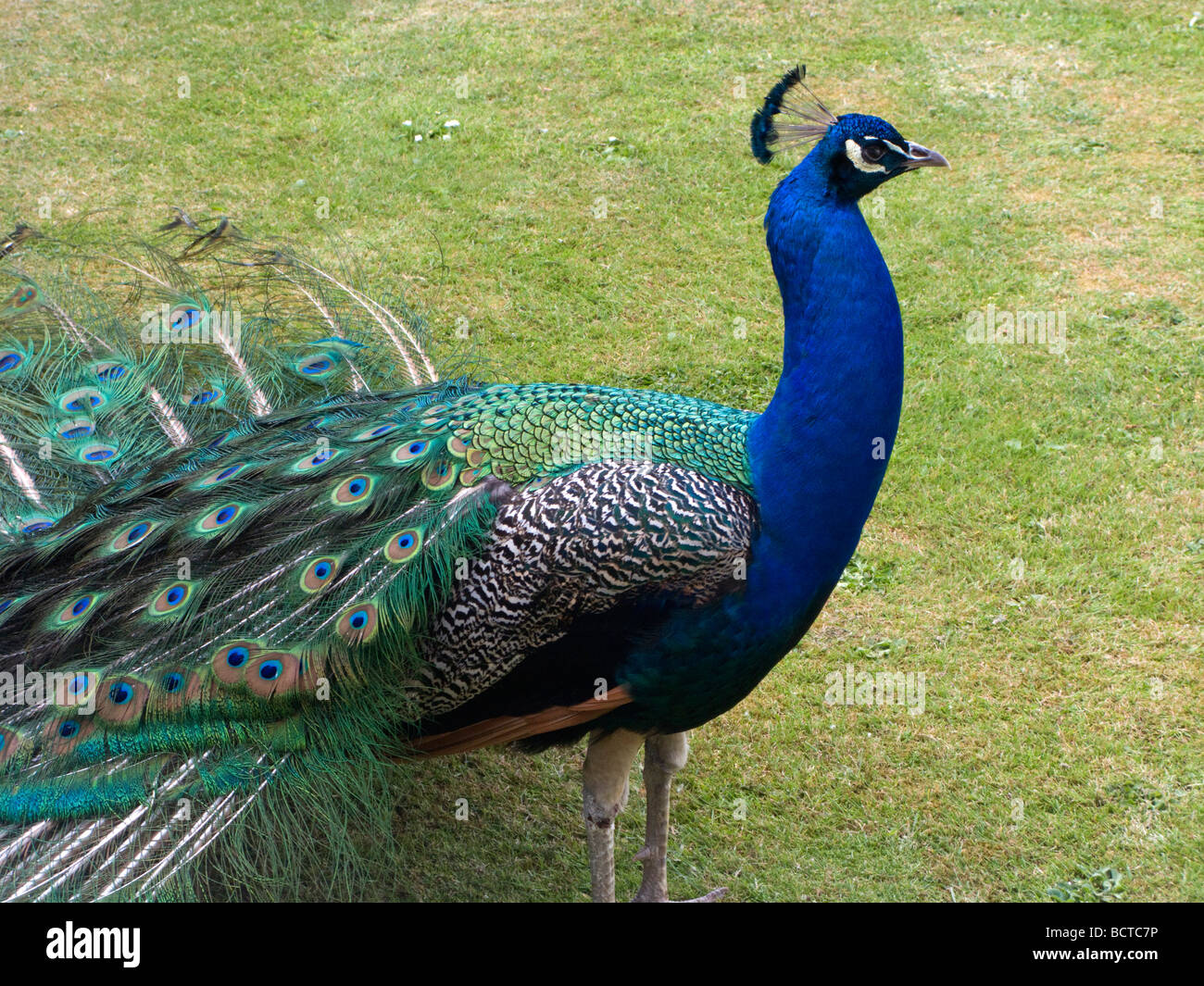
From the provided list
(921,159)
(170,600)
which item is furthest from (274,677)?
(921,159)

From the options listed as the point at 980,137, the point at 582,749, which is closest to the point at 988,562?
the point at 582,749

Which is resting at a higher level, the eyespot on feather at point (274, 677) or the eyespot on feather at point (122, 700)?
the eyespot on feather at point (274, 677)

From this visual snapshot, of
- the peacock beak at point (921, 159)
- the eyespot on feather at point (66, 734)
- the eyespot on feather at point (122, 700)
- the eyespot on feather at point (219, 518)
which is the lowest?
the eyespot on feather at point (66, 734)

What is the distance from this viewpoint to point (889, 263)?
24.3 feet

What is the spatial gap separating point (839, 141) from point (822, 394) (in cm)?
71

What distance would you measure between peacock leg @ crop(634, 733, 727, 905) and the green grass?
19 cm

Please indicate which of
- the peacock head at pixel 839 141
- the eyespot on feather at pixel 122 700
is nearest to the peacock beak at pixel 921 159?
the peacock head at pixel 839 141

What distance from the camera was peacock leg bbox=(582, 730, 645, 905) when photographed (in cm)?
357

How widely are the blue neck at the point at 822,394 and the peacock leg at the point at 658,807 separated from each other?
30.3 inches

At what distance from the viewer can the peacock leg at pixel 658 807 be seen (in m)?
3.80

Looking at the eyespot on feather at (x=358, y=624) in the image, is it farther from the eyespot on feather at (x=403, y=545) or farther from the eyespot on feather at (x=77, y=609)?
the eyespot on feather at (x=77, y=609)

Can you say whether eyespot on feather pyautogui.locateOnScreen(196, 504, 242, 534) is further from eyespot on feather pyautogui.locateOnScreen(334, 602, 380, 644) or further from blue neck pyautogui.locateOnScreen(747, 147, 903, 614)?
blue neck pyautogui.locateOnScreen(747, 147, 903, 614)

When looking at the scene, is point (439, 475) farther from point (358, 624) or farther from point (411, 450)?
point (358, 624)
